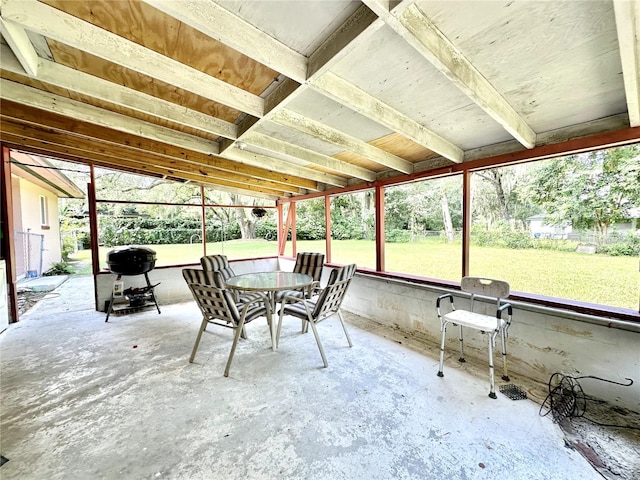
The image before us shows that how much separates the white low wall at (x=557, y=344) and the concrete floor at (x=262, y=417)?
0.37 m

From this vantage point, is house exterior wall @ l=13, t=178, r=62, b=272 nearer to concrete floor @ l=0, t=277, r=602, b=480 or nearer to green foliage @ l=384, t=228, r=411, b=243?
concrete floor @ l=0, t=277, r=602, b=480

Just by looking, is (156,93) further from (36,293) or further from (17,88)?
(36,293)

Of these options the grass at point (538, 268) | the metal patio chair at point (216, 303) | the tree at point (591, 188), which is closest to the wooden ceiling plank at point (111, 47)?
the metal patio chair at point (216, 303)

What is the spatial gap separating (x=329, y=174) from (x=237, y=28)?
3.28 metres

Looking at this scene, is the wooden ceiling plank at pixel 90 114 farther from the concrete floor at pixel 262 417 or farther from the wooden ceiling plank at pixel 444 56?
the wooden ceiling plank at pixel 444 56

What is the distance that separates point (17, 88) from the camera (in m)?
2.26

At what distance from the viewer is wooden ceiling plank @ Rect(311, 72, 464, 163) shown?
1.69 metres

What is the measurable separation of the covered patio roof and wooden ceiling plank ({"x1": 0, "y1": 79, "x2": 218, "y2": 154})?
0.4 inches

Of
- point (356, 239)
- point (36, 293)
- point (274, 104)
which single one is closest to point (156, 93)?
point (274, 104)

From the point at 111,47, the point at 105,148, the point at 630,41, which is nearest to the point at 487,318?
the point at 630,41

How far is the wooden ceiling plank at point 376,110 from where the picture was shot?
1.69 meters

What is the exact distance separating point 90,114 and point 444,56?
3280 millimetres

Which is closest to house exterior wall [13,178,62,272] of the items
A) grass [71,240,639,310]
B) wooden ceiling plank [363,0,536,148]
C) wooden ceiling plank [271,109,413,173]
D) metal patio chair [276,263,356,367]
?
grass [71,240,639,310]

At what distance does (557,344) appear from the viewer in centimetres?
225
